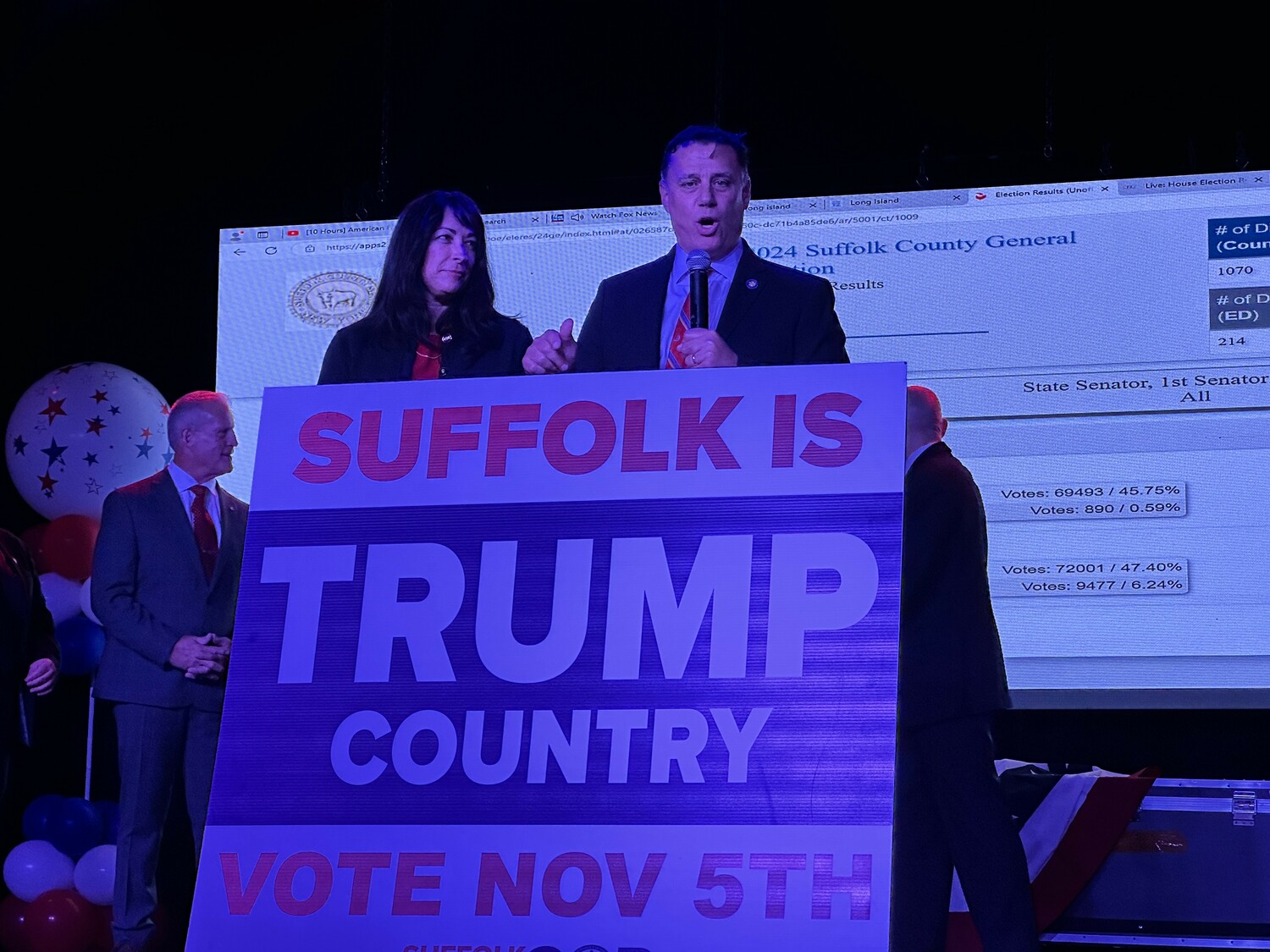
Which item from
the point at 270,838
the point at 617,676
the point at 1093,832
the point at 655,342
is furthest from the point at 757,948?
the point at 1093,832

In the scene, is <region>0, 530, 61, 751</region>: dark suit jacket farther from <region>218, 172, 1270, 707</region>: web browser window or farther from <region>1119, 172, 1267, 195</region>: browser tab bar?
<region>1119, 172, 1267, 195</region>: browser tab bar

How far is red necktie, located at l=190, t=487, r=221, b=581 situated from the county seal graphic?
0.90 m

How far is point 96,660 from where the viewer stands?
15.6 ft

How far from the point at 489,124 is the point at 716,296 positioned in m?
2.02

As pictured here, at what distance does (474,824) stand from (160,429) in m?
3.22

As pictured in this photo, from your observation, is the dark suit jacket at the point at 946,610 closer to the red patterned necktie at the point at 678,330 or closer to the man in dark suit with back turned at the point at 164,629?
the red patterned necktie at the point at 678,330

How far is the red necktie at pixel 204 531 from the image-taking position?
12.4 ft

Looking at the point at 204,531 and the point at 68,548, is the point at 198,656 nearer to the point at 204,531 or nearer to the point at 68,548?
the point at 204,531

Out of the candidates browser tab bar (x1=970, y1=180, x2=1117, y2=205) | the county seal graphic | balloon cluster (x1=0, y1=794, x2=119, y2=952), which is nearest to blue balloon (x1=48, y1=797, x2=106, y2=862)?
balloon cluster (x1=0, y1=794, x2=119, y2=952)

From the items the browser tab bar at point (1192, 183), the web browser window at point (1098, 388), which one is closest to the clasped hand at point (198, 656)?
Result: the web browser window at point (1098, 388)

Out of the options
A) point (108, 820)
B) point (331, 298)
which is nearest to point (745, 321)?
point (331, 298)

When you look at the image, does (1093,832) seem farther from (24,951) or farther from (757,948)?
(24,951)

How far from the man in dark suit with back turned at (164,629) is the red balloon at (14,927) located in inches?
36.8

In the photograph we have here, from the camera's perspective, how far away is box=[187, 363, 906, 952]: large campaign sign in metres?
1.88
